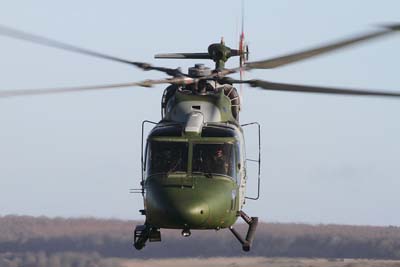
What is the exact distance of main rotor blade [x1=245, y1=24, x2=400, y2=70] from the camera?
14.7 metres

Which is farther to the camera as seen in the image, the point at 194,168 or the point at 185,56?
the point at 185,56

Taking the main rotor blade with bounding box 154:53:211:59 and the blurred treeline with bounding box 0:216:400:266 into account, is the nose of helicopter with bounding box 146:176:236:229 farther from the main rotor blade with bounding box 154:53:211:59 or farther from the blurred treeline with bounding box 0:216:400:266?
the blurred treeline with bounding box 0:216:400:266

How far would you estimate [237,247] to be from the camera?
102 ft

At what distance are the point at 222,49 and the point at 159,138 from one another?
439 cm

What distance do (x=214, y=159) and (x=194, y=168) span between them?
1.44ft

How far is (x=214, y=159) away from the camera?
69.6ft

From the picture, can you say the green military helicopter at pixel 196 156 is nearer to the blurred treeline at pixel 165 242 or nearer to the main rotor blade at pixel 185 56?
the main rotor blade at pixel 185 56

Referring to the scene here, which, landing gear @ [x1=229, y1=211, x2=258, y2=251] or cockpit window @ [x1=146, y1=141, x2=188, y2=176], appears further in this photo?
landing gear @ [x1=229, y1=211, x2=258, y2=251]

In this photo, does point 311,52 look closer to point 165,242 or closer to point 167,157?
point 167,157

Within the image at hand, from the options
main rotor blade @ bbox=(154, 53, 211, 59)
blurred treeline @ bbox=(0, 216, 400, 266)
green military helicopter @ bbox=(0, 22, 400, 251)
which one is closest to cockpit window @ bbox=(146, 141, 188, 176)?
green military helicopter @ bbox=(0, 22, 400, 251)

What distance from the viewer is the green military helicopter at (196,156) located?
2028 centimetres

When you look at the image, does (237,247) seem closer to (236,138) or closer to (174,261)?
(174,261)

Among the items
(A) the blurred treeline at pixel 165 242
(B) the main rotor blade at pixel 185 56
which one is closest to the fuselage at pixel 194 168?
(B) the main rotor blade at pixel 185 56

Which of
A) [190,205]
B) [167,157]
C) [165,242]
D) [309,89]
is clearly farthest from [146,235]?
[165,242]
